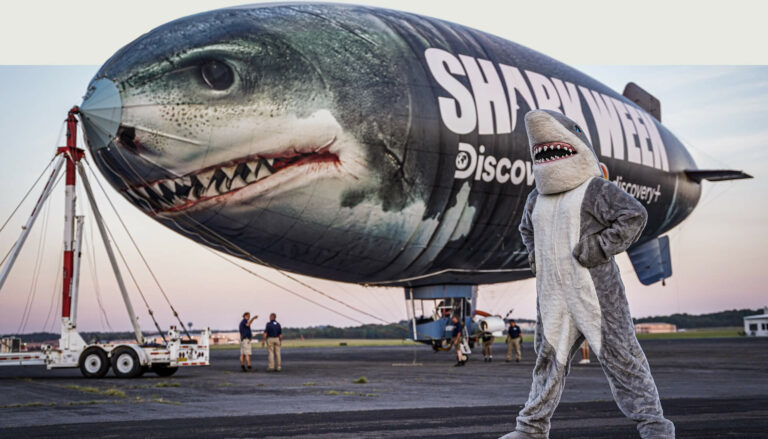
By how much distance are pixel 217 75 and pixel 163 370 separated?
8.44 meters

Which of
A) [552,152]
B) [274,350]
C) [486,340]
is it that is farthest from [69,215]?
[552,152]

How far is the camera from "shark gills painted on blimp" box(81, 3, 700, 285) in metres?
15.9

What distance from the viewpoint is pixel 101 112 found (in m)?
16.1

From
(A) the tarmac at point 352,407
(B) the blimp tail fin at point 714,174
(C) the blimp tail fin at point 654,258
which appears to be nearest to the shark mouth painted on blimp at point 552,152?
(A) the tarmac at point 352,407

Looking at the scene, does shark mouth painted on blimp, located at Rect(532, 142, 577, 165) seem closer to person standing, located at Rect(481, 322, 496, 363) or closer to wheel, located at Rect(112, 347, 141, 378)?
wheel, located at Rect(112, 347, 141, 378)

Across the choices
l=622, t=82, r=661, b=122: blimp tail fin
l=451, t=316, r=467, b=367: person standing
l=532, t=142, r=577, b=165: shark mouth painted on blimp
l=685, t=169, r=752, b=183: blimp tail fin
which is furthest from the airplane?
l=622, t=82, r=661, b=122: blimp tail fin

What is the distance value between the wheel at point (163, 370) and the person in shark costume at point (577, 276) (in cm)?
1533

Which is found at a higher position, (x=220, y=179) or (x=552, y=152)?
(x=220, y=179)

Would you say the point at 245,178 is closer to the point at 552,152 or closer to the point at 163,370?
the point at 163,370

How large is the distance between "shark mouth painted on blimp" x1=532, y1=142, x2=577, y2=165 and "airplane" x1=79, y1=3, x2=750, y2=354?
10.1 metres

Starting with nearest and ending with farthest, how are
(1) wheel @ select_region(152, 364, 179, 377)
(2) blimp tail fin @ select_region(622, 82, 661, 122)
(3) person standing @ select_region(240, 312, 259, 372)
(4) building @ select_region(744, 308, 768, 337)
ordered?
(1) wheel @ select_region(152, 364, 179, 377) → (3) person standing @ select_region(240, 312, 259, 372) → (2) blimp tail fin @ select_region(622, 82, 661, 122) → (4) building @ select_region(744, 308, 768, 337)

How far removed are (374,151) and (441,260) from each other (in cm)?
499

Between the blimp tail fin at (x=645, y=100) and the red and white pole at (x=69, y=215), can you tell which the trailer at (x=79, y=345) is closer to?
the red and white pole at (x=69, y=215)

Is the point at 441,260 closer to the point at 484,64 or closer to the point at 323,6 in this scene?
the point at 484,64
